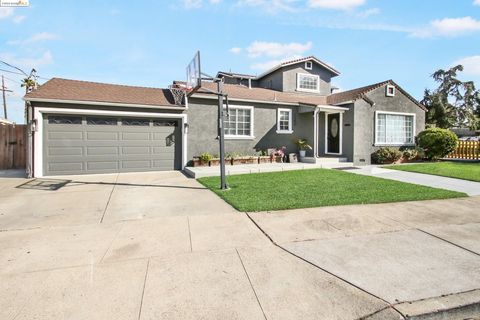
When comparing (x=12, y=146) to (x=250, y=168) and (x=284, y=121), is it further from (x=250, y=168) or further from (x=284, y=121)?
(x=284, y=121)

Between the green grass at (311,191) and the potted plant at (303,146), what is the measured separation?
4.27m

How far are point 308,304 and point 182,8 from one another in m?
9.69

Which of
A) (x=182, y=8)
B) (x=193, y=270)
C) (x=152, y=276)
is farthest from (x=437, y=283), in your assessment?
(x=182, y=8)

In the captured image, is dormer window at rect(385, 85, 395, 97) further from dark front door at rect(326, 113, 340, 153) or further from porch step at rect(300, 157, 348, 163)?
porch step at rect(300, 157, 348, 163)

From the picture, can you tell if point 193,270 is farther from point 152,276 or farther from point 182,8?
point 182,8

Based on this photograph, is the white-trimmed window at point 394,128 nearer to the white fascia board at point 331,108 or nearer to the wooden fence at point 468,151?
the white fascia board at point 331,108

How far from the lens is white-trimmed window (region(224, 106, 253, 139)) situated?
44.6 feet

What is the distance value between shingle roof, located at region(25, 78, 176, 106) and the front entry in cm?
Answer: 856

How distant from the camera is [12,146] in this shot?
1340cm

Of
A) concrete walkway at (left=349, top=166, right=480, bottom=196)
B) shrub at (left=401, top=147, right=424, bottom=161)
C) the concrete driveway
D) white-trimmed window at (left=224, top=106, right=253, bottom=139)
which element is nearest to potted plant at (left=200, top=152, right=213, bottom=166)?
white-trimmed window at (left=224, top=106, right=253, bottom=139)

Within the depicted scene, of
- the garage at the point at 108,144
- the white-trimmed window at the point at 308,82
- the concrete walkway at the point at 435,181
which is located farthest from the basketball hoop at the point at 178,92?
the white-trimmed window at the point at 308,82

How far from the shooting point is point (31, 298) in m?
2.75

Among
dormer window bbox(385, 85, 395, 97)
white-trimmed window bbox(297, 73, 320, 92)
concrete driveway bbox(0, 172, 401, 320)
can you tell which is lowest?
concrete driveway bbox(0, 172, 401, 320)

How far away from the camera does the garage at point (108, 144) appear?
10.9 meters
